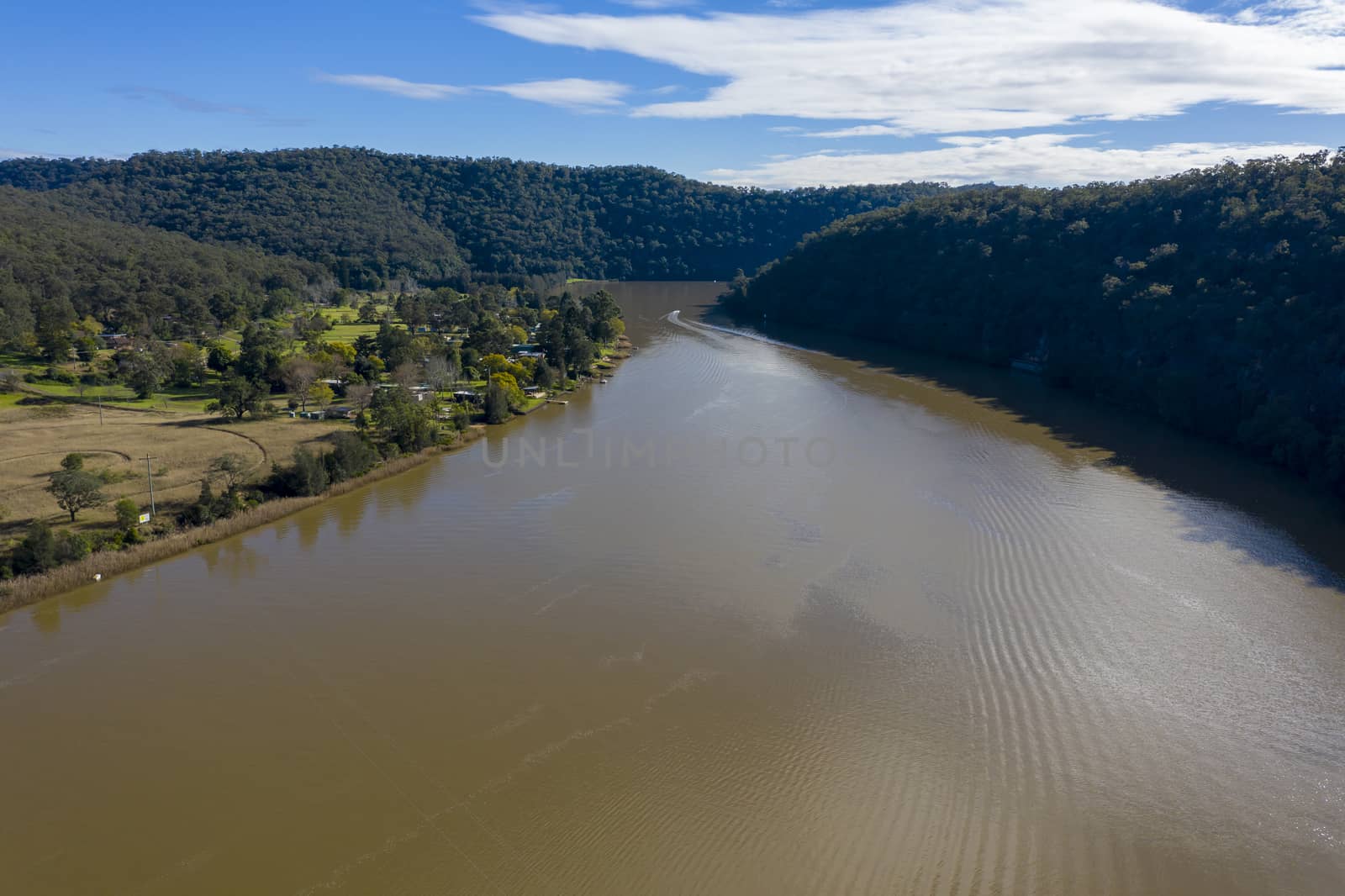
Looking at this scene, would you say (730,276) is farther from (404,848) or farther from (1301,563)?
(404,848)

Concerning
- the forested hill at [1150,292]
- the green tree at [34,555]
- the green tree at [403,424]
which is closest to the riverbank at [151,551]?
the green tree at [34,555]

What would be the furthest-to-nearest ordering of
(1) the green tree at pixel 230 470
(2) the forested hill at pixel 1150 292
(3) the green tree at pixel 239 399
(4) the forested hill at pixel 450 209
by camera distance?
1. (4) the forested hill at pixel 450 209
2. (3) the green tree at pixel 239 399
3. (2) the forested hill at pixel 1150 292
4. (1) the green tree at pixel 230 470

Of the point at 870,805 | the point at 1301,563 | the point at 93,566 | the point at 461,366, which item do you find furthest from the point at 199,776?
the point at 461,366

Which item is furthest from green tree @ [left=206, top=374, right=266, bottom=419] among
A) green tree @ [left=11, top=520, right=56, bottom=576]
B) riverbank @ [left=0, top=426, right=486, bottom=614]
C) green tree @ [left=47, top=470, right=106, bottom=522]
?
green tree @ [left=11, top=520, right=56, bottom=576]

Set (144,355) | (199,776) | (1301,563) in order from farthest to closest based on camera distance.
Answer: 1. (144,355)
2. (1301,563)
3. (199,776)

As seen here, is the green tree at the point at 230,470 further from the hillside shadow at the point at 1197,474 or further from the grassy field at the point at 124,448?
the hillside shadow at the point at 1197,474
